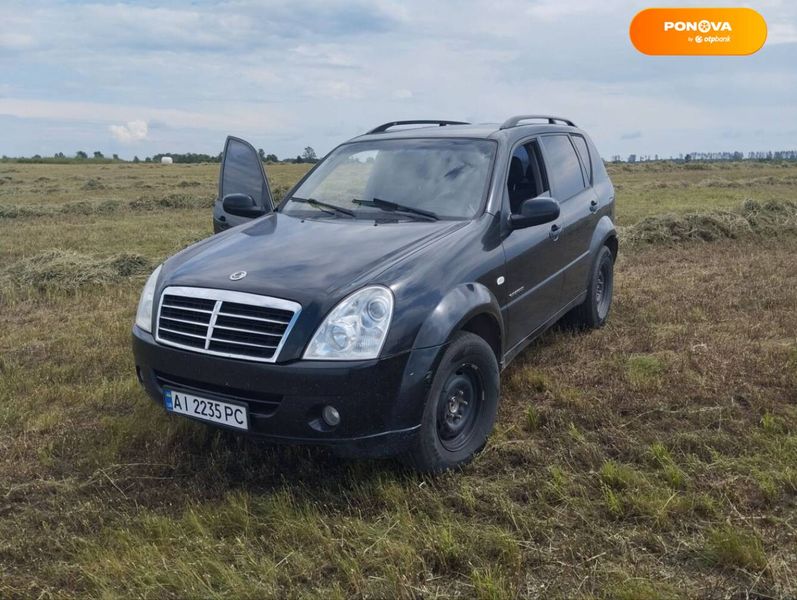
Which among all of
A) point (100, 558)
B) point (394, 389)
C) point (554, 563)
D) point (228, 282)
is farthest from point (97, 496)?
point (554, 563)

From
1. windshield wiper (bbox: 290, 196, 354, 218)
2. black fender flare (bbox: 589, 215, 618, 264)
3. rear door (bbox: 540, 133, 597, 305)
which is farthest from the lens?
black fender flare (bbox: 589, 215, 618, 264)

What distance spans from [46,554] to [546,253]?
3370 millimetres

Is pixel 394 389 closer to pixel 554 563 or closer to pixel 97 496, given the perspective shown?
pixel 554 563

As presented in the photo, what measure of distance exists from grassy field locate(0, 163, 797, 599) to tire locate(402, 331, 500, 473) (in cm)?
12

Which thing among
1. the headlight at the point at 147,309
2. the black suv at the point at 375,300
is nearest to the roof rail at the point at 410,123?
the black suv at the point at 375,300

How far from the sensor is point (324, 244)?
3699mm

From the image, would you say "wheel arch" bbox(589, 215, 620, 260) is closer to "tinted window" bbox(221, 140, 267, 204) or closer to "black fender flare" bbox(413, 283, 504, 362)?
"black fender flare" bbox(413, 283, 504, 362)

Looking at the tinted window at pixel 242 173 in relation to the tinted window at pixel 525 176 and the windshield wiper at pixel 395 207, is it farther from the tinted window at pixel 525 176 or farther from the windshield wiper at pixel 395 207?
the tinted window at pixel 525 176

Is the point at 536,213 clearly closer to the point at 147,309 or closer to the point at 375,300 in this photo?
the point at 375,300

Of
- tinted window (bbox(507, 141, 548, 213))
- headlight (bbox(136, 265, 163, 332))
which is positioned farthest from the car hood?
tinted window (bbox(507, 141, 548, 213))

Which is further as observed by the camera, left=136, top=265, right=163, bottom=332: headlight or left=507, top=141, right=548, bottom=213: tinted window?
left=507, top=141, right=548, bottom=213: tinted window

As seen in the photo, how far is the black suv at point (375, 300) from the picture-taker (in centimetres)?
305

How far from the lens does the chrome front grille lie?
3.10 m

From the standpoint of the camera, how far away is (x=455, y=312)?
3328mm
